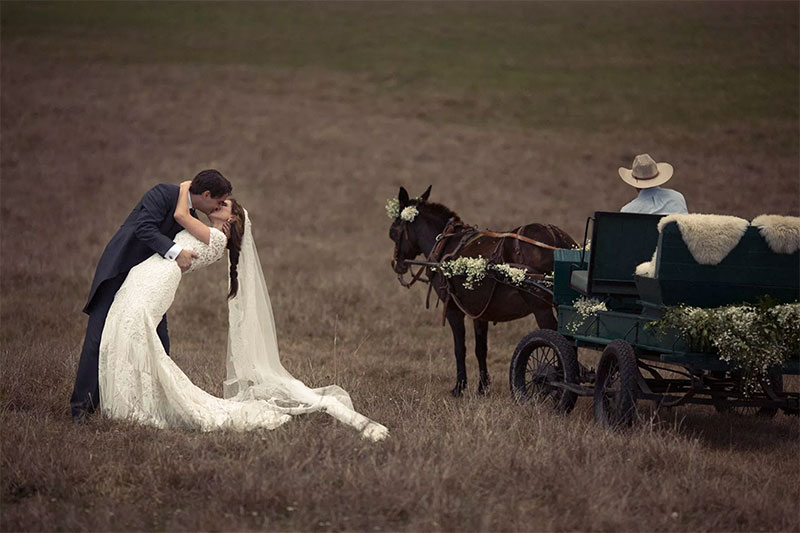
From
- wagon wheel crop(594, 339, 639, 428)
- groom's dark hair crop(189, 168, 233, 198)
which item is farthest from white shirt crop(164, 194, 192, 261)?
wagon wheel crop(594, 339, 639, 428)

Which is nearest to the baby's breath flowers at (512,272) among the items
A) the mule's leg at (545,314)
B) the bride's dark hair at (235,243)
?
the mule's leg at (545,314)

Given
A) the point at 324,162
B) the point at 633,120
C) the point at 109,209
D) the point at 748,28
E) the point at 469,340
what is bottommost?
the point at 469,340

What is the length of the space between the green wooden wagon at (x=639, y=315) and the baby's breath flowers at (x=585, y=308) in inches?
0.8

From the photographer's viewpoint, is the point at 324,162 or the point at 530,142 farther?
the point at 530,142

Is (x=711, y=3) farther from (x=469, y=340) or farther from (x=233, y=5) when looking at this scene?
(x=469, y=340)

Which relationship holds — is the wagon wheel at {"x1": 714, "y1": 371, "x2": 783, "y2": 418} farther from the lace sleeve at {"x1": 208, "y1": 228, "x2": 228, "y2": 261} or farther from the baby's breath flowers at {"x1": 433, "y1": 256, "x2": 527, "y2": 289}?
the lace sleeve at {"x1": 208, "y1": 228, "x2": 228, "y2": 261}

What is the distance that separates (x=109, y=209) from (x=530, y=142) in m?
14.7

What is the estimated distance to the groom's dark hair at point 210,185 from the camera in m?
7.20

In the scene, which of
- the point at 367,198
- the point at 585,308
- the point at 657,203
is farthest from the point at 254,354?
the point at 367,198

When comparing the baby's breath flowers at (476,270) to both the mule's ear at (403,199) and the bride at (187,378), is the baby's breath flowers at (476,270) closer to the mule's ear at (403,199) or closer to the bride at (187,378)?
the mule's ear at (403,199)

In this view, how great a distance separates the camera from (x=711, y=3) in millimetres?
45250

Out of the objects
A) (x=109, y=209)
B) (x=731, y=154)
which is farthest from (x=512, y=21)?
(x=109, y=209)

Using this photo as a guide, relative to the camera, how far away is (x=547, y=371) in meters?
8.12

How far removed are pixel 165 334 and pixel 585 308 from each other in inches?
142
